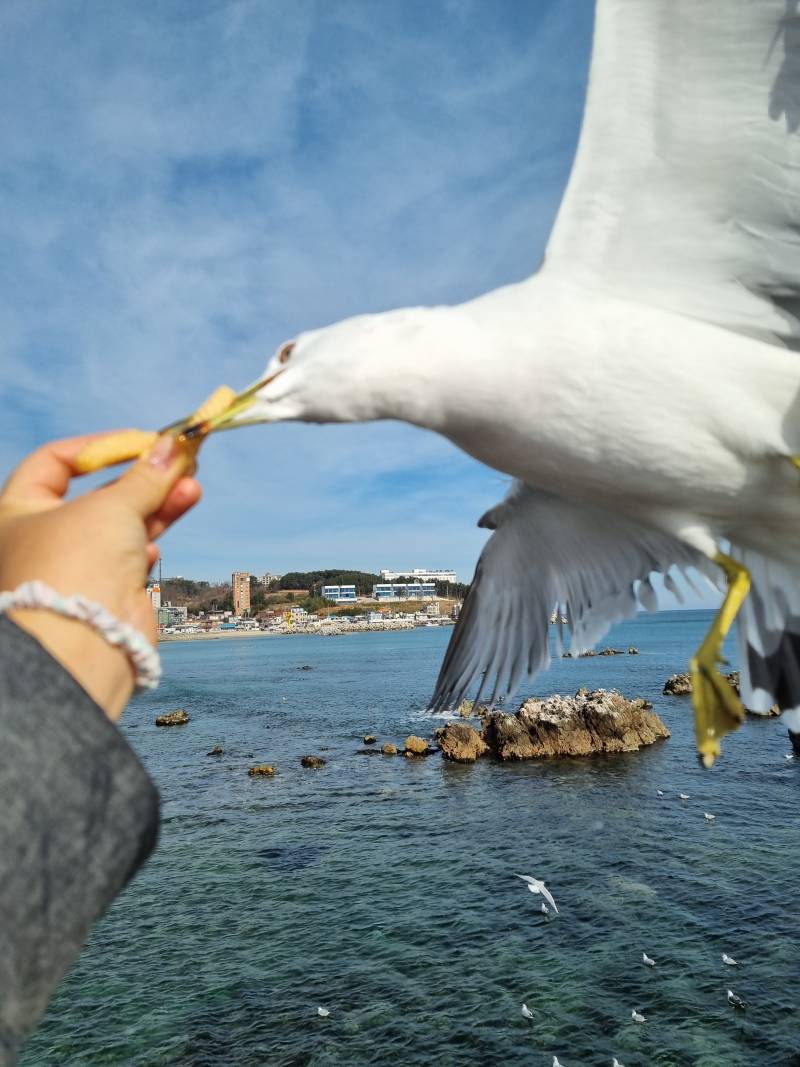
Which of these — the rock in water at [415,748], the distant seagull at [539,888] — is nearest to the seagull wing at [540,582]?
the distant seagull at [539,888]

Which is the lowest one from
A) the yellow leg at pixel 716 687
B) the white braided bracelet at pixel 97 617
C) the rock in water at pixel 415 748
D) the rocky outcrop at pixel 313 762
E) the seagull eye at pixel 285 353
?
the rocky outcrop at pixel 313 762

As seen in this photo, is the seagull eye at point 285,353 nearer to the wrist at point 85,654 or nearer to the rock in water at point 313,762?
the wrist at point 85,654

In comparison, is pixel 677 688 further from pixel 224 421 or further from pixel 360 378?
pixel 224 421

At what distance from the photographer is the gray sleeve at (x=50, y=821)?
1.17 m

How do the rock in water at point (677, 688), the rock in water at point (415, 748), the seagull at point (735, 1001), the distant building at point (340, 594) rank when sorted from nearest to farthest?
the seagull at point (735, 1001), the rock in water at point (415, 748), the rock in water at point (677, 688), the distant building at point (340, 594)

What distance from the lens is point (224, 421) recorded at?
2.70 meters

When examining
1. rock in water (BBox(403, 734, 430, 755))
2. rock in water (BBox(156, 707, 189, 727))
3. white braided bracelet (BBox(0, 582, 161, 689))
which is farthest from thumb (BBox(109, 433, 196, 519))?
rock in water (BBox(156, 707, 189, 727))

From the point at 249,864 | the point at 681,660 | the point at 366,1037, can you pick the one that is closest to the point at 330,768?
the point at 249,864

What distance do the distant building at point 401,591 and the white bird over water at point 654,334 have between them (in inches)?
5610

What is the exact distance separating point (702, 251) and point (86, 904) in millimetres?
3232

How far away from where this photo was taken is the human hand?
1603 millimetres

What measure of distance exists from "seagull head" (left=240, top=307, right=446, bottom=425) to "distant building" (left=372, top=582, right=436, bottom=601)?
143 m

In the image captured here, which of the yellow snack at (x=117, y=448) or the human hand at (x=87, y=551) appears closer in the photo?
the human hand at (x=87, y=551)

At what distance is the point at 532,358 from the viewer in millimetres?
2871
